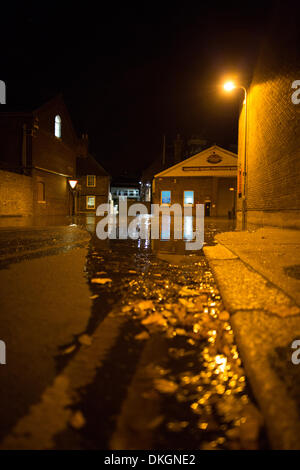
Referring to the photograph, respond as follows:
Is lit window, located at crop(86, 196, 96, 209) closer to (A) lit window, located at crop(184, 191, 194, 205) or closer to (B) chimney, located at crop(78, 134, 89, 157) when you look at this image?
(B) chimney, located at crop(78, 134, 89, 157)

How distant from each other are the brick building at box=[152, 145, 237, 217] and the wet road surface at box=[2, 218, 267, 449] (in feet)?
106

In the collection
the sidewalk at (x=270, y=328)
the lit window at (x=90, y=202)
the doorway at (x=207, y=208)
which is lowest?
the sidewalk at (x=270, y=328)

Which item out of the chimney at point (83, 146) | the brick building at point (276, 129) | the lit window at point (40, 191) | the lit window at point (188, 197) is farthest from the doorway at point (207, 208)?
the brick building at point (276, 129)

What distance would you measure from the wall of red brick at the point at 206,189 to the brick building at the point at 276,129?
20.0 metres

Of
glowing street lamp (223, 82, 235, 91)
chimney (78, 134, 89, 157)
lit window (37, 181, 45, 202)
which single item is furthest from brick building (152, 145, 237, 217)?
glowing street lamp (223, 82, 235, 91)

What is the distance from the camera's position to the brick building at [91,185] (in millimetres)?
41969

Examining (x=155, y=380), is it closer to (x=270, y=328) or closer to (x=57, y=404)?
(x=57, y=404)

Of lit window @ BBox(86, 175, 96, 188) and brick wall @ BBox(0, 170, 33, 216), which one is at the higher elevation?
lit window @ BBox(86, 175, 96, 188)

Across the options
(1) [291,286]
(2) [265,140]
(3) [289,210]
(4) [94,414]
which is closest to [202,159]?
(2) [265,140]

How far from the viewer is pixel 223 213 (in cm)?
3566

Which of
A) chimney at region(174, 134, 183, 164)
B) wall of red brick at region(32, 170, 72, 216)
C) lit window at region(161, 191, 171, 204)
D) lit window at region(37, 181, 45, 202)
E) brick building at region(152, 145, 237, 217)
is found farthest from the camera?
chimney at region(174, 134, 183, 164)

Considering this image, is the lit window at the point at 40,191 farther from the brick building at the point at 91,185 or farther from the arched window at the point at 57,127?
the brick building at the point at 91,185

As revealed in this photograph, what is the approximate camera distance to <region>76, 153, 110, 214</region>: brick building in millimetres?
41969
